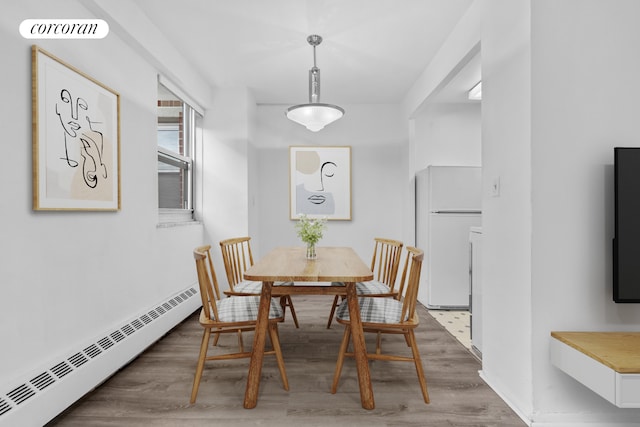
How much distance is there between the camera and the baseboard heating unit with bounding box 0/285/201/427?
158 cm

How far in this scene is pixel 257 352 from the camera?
6.47 feet

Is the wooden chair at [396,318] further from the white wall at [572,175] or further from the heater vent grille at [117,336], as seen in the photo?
the heater vent grille at [117,336]

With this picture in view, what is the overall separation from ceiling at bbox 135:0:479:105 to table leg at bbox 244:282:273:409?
198cm

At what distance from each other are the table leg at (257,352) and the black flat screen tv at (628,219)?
1.74 metres

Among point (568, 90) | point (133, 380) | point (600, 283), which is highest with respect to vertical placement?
point (568, 90)

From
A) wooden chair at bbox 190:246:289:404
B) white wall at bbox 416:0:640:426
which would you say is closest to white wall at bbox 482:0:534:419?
white wall at bbox 416:0:640:426

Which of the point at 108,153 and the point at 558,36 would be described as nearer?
the point at 558,36

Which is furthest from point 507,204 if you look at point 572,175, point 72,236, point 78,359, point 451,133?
point 451,133

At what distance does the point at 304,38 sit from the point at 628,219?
2.52 meters

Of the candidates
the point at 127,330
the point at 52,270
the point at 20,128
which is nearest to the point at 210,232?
the point at 127,330

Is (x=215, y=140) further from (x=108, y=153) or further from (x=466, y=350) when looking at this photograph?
(x=466, y=350)

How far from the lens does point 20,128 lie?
165 centimetres

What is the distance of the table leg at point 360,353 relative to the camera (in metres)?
1.92

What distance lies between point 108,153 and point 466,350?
2907mm
